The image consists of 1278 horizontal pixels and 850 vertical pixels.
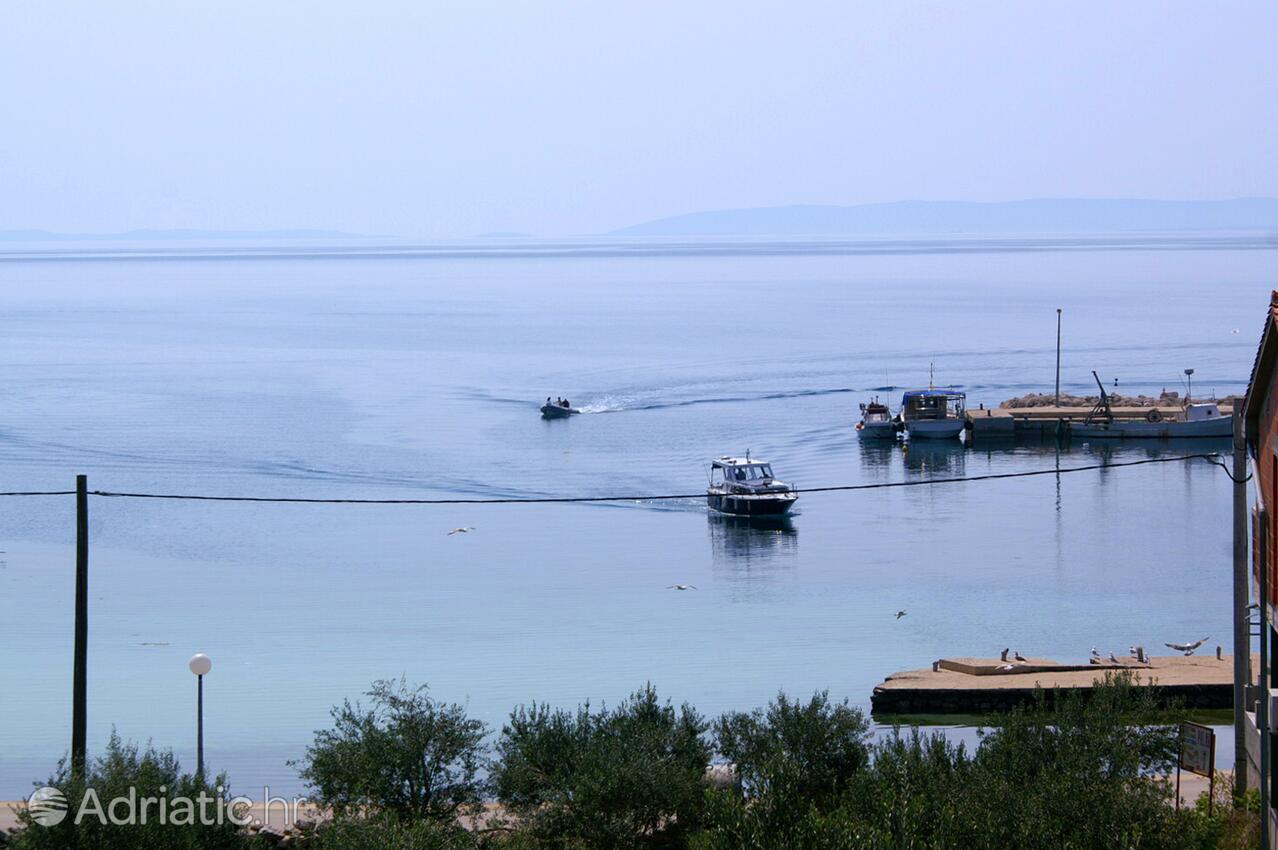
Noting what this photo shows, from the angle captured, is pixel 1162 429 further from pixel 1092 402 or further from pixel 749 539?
pixel 749 539

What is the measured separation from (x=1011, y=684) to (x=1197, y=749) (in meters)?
13.2

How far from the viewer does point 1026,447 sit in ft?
243

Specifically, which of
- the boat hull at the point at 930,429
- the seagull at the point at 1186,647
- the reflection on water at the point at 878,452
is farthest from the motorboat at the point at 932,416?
the seagull at the point at 1186,647

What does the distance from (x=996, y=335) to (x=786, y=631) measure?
10538 centimetres

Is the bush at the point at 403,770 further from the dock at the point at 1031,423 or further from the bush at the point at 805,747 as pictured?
the dock at the point at 1031,423

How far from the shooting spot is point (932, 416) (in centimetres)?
7619

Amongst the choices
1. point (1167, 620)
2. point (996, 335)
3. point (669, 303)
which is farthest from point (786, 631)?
point (669, 303)

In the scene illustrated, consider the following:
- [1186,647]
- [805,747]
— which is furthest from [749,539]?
[805,747]

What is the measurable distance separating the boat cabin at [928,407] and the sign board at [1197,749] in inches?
2324

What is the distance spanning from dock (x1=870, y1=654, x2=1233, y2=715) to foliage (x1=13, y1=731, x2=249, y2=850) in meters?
16.9

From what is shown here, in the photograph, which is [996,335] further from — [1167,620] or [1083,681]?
[1083,681]

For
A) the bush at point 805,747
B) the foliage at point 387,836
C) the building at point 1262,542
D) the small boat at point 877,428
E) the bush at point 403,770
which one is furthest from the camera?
the small boat at point 877,428

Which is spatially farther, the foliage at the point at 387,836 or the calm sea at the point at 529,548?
the calm sea at the point at 529,548

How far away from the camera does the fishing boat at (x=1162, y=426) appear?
73750 mm
